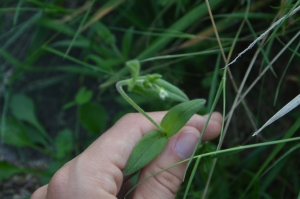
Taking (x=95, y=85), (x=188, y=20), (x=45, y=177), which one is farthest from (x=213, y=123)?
(x=95, y=85)

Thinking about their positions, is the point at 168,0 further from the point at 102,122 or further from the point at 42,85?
the point at 42,85

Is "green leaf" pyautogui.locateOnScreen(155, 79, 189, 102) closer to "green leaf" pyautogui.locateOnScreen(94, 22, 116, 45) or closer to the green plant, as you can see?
the green plant

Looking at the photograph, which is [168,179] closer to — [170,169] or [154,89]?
[170,169]

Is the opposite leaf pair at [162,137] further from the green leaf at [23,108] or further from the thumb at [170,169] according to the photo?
the green leaf at [23,108]

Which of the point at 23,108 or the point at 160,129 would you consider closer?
the point at 160,129

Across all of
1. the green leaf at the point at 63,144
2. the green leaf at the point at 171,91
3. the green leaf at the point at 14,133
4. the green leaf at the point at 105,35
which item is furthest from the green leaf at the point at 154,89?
the green leaf at the point at 14,133

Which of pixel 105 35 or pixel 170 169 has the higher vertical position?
pixel 105 35

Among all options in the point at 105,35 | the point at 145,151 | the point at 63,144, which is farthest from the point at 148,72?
the point at 145,151
